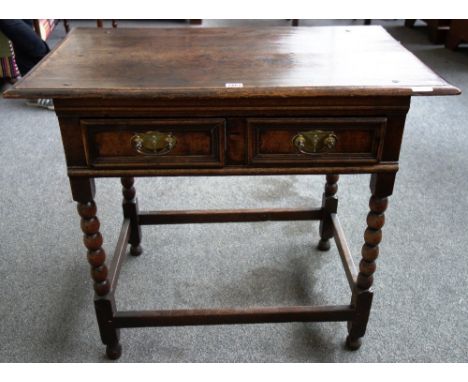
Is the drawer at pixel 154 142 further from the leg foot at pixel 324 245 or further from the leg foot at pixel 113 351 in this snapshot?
the leg foot at pixel 324 245

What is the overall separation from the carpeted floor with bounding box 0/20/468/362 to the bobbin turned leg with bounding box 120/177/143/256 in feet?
0.18

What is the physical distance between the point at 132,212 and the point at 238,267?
42 centimetres

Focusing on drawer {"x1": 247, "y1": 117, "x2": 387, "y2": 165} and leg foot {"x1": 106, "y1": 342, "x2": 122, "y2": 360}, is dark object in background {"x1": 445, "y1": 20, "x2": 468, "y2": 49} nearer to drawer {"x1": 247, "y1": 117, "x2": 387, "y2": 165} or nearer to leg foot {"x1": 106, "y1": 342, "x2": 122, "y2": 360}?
drawer {"x1": 247, "y1": 117, "x2": 387, "y2": 165}

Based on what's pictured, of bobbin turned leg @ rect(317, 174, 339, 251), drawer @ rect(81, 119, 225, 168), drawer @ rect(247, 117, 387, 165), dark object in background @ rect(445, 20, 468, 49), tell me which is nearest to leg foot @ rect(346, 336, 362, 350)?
bobbin turned leg @ rect(317, 174, 339, 251)

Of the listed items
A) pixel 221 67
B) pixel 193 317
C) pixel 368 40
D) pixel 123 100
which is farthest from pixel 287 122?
pixel 193 317

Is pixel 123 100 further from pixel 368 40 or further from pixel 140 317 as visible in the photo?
pixel 368 40

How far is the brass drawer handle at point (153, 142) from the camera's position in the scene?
3.58ft

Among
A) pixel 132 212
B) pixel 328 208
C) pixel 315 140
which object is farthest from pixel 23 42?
pixel 315 140

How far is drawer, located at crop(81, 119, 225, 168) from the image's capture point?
3.51 feet

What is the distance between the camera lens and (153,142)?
1096 millimetres

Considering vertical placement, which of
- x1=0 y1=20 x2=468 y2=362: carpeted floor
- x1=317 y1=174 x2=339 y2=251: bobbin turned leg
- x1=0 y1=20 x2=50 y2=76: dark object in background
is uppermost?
x1=0 y1=20 x2=50 y2=76: dark object in background

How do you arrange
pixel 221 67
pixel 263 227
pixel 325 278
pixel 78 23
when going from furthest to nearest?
pixel 78 23 → pixel 263 227 → pixel 325 278 → pixel 221 67

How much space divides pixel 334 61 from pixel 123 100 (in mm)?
529

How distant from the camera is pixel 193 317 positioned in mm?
1347
